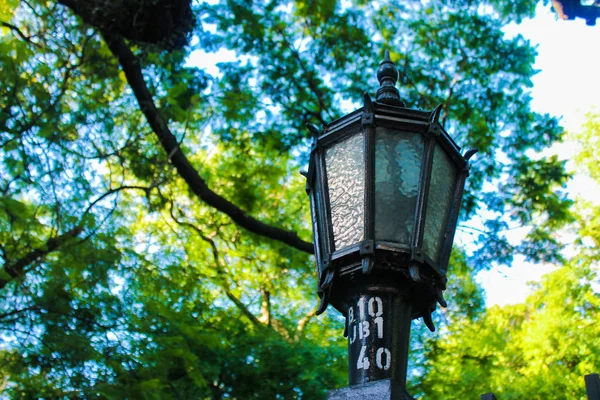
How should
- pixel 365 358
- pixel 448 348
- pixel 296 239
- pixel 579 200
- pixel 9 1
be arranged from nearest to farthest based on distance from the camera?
pixel 365 358
pixel 9 1
pixel 296 239
pixel 448 348
pixel 579 200

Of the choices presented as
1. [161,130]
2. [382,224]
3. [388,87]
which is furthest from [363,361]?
[161,130]

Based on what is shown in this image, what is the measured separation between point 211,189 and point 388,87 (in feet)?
27.2

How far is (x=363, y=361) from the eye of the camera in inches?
116

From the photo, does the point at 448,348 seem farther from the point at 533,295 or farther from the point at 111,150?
the point at 533,295

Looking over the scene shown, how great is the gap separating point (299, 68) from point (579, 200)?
36.6ft

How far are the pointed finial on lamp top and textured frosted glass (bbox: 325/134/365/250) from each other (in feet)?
1.15

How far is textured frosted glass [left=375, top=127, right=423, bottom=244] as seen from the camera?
3.10 metres

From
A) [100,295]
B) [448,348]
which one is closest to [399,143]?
[100,295]

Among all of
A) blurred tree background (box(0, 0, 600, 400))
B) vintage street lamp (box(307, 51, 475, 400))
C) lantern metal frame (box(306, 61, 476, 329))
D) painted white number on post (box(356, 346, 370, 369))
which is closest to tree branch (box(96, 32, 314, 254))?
blurred tree background (box(0, 0, 600, 400))

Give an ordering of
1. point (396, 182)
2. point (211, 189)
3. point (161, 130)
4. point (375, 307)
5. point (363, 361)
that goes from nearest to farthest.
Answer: point (363, 361) → point (375, 307) → point (396, 182) → point (161, 130) → point (211, 189)

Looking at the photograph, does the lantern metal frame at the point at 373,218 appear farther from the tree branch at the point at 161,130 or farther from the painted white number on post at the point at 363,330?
the tree branch at the point at 161,130

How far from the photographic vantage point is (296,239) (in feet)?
33.8

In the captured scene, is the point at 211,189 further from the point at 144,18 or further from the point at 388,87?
the point at 388,87

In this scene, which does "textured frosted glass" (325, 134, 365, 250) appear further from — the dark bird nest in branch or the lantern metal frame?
the dark bird nest in branch
